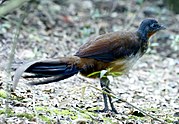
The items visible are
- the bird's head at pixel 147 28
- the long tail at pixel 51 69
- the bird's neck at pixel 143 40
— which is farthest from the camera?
the bird's head at pixel 147 28

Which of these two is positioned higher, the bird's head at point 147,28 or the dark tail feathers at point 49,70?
the bird's head at point 147,28

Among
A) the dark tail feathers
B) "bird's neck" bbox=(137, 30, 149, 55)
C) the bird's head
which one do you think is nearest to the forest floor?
the dark tail feathers

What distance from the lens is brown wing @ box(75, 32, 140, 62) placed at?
5.18 meters

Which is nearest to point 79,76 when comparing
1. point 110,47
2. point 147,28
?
point 147,28

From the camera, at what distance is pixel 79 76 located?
6.91m

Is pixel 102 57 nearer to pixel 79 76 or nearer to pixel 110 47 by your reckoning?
pixel 110 47

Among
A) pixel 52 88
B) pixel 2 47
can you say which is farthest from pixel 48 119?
pixel 2 47

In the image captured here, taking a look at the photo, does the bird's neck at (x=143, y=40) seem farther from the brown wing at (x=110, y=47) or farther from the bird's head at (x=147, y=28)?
the brown wing at (x=110, y=47)

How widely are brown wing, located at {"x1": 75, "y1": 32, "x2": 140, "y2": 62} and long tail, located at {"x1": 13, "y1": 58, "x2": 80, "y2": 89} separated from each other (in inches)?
8.8

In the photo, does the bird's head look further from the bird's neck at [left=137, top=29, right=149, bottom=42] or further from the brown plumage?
the brown plumage

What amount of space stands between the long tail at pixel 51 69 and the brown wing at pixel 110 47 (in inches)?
8.8

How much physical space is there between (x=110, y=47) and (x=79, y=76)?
1.69 m

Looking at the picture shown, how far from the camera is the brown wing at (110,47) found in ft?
17.0

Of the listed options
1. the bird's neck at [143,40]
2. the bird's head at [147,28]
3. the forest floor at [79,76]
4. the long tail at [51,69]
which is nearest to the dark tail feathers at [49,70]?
the long tail at [51,69]
